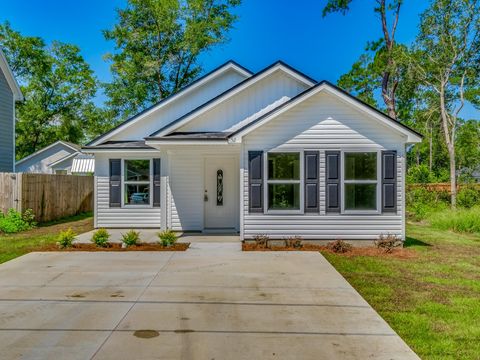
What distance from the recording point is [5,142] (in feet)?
52.7

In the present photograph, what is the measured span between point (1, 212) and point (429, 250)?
44.2 ft

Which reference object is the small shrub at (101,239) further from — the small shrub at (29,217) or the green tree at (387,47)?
the green tree at (387,47)

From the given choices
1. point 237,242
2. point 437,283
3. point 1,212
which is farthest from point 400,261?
point 1,212

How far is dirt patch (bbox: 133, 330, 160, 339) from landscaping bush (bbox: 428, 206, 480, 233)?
12.2 meters

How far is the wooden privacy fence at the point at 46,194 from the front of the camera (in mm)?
12969

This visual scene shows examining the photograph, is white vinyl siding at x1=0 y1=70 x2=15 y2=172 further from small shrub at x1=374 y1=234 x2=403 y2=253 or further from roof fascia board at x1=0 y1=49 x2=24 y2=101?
small shrub at x1=374 y1=234 x2=403 y2=253

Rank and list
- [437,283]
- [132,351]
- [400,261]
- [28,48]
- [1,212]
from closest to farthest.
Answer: [132,351] → [437,283] → [400,261] → [1,212] → [28,48]

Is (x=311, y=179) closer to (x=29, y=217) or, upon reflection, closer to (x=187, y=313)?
(x=187, y=313)

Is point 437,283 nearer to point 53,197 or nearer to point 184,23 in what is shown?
point 53,197

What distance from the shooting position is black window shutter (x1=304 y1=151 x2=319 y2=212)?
366 inches

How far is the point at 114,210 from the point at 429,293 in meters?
9.87

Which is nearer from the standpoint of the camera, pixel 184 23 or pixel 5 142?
pixel 5 142

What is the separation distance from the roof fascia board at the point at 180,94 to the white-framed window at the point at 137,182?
109 centimetres

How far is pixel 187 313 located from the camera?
15.5ft
